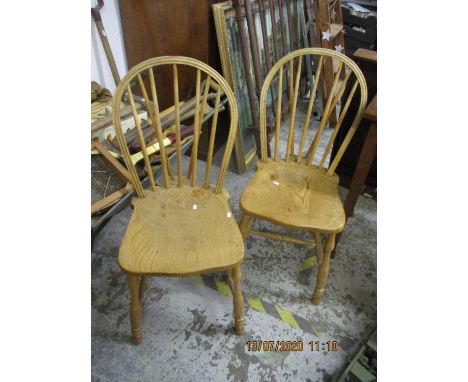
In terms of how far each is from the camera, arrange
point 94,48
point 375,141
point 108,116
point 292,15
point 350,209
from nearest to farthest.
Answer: point 375,141 < point 350,209 < point 108,116 < point 94,48 < point 292,15

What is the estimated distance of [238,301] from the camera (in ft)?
4.45

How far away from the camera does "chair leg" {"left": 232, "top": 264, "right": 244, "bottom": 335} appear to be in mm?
1264

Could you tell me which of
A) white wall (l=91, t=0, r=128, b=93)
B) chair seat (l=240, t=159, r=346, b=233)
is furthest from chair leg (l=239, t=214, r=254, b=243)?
white wall (l=91, t=0, r=128, b=93)

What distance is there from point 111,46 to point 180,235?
1.64m

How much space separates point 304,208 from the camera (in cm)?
138

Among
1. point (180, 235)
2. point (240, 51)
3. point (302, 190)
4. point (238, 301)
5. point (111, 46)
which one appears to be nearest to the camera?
point (180, 235)

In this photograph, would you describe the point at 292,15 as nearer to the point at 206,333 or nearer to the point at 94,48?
the point at 94,48

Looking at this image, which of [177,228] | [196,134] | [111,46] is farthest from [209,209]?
[111,46]

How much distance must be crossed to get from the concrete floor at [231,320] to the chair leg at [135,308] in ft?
0.25

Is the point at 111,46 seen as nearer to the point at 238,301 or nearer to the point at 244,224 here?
the point at 244,224

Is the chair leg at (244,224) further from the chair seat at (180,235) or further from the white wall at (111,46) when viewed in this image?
the white wall at (111,46)

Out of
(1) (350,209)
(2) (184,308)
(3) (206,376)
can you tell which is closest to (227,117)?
(1) (350,209)

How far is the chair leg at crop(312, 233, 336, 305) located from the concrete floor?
7 centimetres

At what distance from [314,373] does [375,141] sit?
3.30 ft
